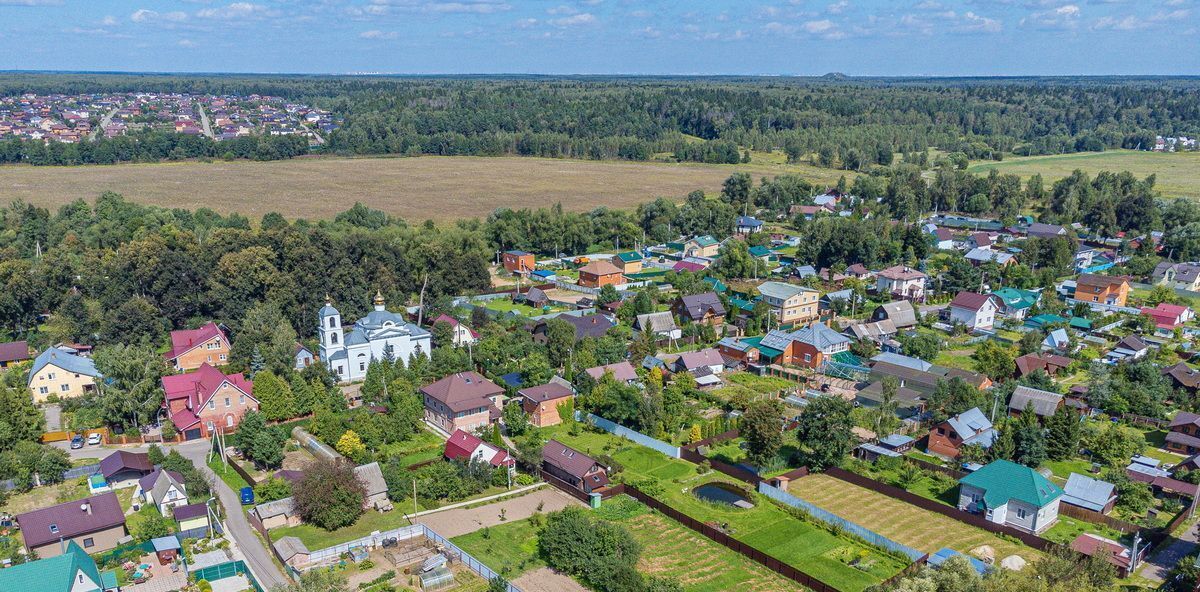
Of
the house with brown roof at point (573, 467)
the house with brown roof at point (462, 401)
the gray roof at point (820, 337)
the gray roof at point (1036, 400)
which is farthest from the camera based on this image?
the gray roof at point (820, 337)

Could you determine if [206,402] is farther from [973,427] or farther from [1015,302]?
[1015,302]

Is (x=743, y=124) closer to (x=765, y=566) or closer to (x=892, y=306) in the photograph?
(x=892, y=306)

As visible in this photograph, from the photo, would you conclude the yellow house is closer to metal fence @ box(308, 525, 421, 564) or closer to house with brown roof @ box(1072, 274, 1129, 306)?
metal fence @ box(308, 525, 421, 564)

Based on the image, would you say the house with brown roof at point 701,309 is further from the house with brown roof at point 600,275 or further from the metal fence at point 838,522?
the metal fence at point 838,522

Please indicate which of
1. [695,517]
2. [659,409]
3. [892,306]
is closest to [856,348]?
[892,306]

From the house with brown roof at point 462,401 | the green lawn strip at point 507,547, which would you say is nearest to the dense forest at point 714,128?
the house with brown roof at point 462,401

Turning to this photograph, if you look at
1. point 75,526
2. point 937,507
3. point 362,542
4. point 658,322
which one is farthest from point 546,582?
point 658,322
